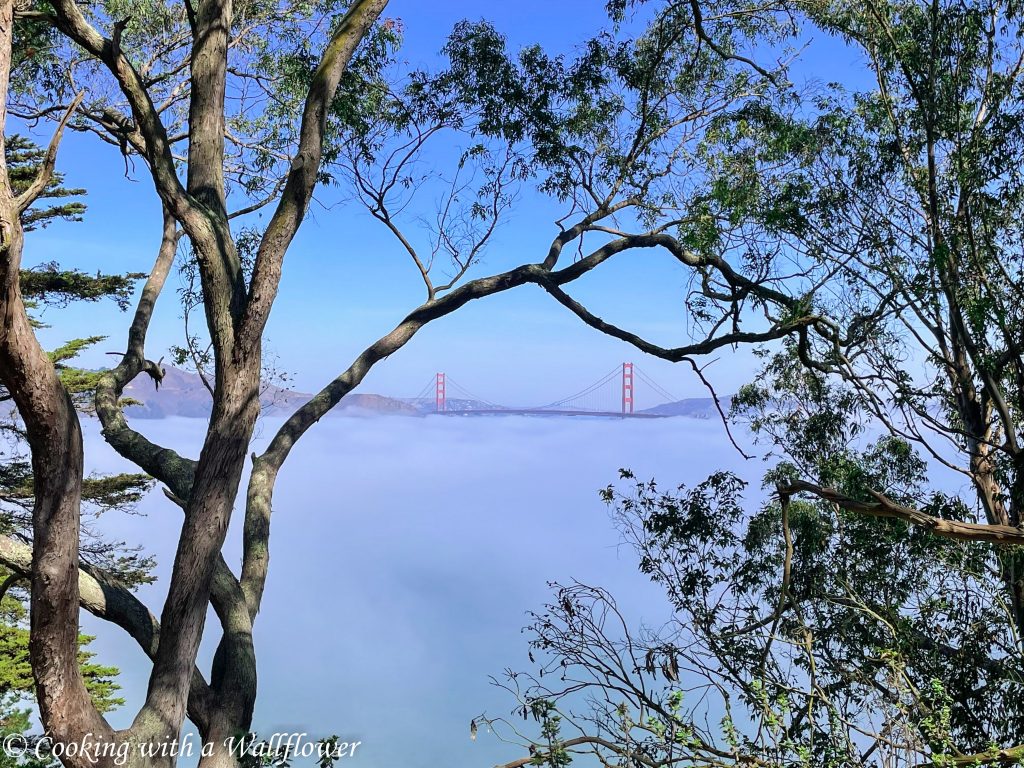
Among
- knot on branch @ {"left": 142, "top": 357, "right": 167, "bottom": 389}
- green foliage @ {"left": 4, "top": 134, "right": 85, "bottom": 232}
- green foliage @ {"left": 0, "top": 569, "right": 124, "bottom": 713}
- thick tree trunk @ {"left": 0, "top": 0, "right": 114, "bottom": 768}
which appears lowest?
green foliage @ {"left": 0, "top": 569, "right": 124, "bottom": 713}

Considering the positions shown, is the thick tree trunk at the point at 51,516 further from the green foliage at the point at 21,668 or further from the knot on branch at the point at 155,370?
the green foliage at the point at 21,668

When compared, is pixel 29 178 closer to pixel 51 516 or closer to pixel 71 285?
pixel 71 285

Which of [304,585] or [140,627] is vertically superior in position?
[140,627]

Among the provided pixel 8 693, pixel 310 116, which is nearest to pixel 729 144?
pixel 310 116

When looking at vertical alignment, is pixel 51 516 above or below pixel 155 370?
below

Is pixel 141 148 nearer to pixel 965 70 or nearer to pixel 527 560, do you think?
pixel 965 70

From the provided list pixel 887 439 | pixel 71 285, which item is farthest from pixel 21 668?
pixel 887 439

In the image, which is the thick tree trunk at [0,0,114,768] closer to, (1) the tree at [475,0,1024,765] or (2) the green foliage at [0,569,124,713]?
(1) the tree at [475,0,1024,765]

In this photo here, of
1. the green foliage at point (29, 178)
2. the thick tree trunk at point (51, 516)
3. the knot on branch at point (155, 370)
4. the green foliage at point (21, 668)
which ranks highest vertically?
the green foliage at point (29, 178)

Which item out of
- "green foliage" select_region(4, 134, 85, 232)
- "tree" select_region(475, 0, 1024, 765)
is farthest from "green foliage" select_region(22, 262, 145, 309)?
"tree" select_region(475, 0, 1024, 765)

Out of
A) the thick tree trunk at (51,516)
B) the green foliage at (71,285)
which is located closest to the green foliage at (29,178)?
the green foliage at (71,285)

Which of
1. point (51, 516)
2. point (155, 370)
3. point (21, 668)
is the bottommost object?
point (21, 668)

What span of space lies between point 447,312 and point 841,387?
2.49m

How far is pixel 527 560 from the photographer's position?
17172 millimetres
